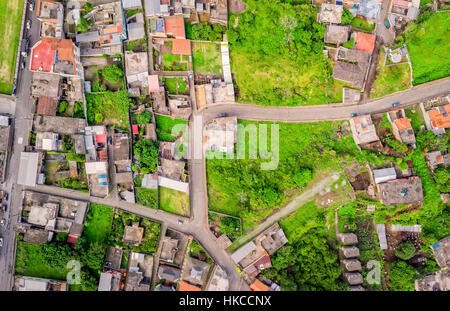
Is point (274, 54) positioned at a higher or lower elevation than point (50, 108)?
higher

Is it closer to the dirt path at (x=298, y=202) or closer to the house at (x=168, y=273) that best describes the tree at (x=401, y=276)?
the dirt path at (x=298, y=202)

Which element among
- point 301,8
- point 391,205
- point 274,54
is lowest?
point 391,205

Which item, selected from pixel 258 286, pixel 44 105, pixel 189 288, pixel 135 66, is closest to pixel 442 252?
pixel 258 286

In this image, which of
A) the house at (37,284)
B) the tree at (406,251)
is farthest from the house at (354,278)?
the house at (37,284)

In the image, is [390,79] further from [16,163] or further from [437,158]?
[16,163]

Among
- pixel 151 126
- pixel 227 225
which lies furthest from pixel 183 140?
pixel 227 225

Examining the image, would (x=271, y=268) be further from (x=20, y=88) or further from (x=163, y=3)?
(x=20, y=88)
